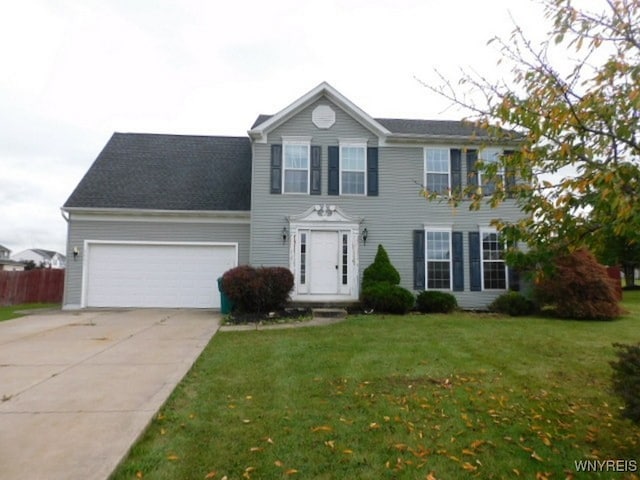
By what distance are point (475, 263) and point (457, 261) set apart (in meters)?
0.62

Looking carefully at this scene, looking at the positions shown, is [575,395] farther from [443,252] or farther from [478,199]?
[443,252]

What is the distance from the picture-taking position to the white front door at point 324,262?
40.5ft

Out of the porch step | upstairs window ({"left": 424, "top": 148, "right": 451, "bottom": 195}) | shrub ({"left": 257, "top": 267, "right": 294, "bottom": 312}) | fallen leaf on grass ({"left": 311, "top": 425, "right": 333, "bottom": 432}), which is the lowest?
fallen leaf on grass ({"left": 311, "top": 425, "right": 333, "bottom": 432})

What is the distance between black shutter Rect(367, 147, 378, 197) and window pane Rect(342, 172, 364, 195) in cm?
23

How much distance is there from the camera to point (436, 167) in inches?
514

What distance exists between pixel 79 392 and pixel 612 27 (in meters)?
6.00

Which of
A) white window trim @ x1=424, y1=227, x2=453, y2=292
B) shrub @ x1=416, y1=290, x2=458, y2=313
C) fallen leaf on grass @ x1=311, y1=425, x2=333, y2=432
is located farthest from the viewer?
white window trim @ x1=424, y1=227, x2=453, y2=292

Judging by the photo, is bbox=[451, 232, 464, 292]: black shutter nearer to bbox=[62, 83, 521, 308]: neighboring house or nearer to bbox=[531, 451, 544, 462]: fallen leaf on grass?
bbox=[62, 83, 521, 308]: neighboring house

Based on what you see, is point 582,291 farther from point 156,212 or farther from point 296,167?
point 156,212

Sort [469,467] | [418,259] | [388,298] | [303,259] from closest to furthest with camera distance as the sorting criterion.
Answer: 1. [469,467]
2. [388,298]
3. [303,259]
4. [418,259]

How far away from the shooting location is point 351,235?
12570 millimetres

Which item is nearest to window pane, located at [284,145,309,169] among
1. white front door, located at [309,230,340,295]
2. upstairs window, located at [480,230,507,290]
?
white front door, located at [309,230,340,295]

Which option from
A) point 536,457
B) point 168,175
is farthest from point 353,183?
point 536,457

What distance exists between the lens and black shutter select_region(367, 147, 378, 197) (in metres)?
12.8
